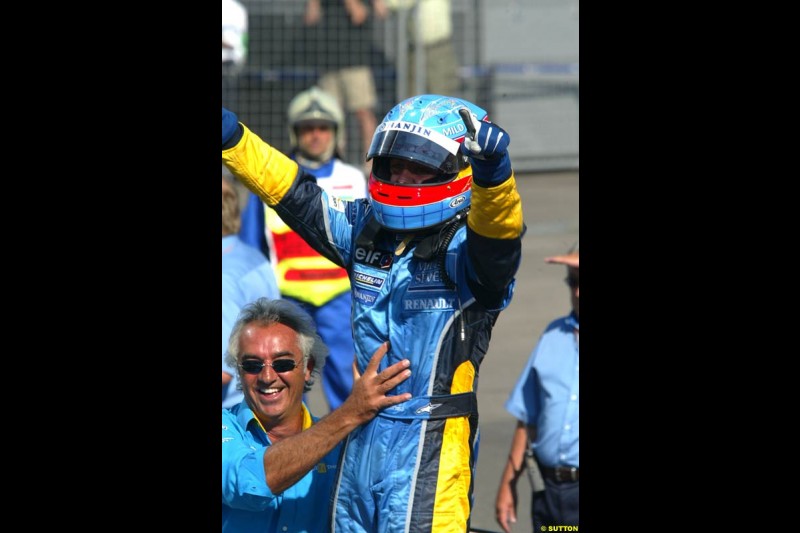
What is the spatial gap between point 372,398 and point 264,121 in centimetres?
797

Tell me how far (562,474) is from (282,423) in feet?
4.90

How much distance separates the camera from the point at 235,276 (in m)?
5.83

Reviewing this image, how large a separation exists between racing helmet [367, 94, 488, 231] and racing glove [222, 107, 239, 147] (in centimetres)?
46

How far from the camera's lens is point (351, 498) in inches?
149

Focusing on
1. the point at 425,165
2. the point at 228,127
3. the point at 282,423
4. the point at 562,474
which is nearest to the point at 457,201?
the point at 425,165

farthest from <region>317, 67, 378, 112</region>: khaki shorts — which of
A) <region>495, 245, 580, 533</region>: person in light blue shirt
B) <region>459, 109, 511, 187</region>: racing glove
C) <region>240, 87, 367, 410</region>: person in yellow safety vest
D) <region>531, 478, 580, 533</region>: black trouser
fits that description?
<region>459, 109, 511, 187</region>: racing glove

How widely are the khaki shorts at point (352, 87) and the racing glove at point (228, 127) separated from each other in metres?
7.05

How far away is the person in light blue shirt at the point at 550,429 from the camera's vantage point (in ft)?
16.7

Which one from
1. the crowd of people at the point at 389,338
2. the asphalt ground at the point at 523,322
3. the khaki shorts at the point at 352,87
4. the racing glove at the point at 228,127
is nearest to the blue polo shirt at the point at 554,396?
the asphalt ground at the point at 523,322

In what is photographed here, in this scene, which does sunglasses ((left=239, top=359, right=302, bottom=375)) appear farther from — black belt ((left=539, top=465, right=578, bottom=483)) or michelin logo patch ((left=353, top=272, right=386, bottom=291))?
black belt ((left=539, top=465, right=578, bottom=483))

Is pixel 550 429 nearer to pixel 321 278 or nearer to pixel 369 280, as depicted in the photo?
pixel 369 280
